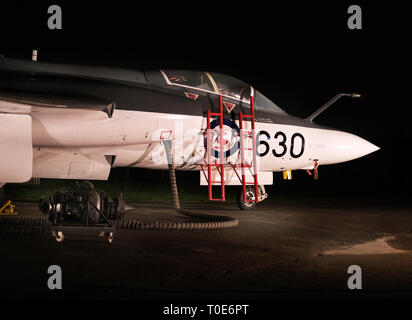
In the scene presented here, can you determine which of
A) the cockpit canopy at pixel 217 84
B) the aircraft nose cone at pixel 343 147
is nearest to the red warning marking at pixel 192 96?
the cockpit canopy at pixel 217 84

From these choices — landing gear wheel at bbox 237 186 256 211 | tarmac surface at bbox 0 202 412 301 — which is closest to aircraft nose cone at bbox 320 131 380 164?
landing gear wheel at bbox 237 186 256 211

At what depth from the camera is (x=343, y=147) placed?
41.3 ft

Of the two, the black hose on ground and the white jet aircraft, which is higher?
the white jet aircraft

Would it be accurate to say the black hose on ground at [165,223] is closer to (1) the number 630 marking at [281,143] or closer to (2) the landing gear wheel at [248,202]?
(1) the number 630 marking at [281,143]

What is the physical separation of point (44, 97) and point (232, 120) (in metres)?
4.62

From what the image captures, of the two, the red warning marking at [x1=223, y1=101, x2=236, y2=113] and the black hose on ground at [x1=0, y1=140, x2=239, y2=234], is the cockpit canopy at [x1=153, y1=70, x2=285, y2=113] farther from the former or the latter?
the black hose on ground at [x1=0, y1=140, x2=239, y2=234]

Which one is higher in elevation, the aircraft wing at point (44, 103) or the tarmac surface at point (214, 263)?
the aircraft wing at point (44, 103)

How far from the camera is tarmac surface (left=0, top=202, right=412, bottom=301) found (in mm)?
4559

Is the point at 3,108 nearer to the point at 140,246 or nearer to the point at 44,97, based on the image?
the point at 44,97

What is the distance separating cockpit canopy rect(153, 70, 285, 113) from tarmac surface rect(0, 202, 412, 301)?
3.56 metres

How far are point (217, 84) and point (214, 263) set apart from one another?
6.35m

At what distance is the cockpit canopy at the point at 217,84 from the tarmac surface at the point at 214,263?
3562mm

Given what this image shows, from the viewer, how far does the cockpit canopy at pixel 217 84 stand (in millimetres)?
11086
